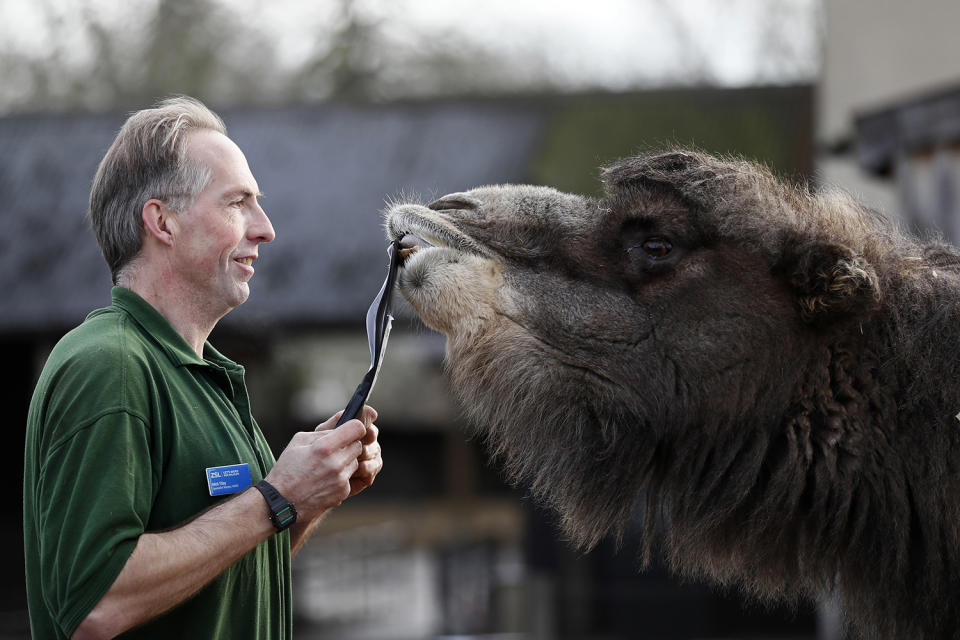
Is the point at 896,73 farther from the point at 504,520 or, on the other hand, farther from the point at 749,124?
the point at 504,520

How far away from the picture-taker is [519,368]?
146 inches

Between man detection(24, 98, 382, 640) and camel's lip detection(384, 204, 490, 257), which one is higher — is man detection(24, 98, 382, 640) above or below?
below

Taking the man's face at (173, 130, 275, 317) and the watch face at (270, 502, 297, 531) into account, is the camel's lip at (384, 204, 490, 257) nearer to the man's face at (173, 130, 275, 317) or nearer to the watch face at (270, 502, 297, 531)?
the man's face at (173, 130, 275, 317)

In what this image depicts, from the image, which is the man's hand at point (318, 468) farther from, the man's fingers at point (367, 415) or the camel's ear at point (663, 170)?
the camel's ear at point (663, 170)

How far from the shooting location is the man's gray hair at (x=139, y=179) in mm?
3191

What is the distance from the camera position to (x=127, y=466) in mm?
2785

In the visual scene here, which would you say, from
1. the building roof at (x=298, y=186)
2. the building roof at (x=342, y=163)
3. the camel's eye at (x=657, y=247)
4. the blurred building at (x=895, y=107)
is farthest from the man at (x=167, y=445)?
the building roof at (x=342, y=163)

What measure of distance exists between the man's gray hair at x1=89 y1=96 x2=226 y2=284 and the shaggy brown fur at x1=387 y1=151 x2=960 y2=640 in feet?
2.53

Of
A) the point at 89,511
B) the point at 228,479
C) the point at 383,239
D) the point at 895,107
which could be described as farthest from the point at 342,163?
the point at 89,511

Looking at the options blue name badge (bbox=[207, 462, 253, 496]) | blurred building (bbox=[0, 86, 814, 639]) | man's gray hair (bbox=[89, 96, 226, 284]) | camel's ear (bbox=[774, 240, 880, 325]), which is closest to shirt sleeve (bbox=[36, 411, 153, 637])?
blue name badge (bbox=[207, 462, 253, 496])

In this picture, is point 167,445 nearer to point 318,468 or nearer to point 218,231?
point 318,468

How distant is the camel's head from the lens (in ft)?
11.9

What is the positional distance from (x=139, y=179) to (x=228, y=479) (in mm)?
901

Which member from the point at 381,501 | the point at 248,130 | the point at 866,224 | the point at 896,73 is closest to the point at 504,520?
the point at 381,501
